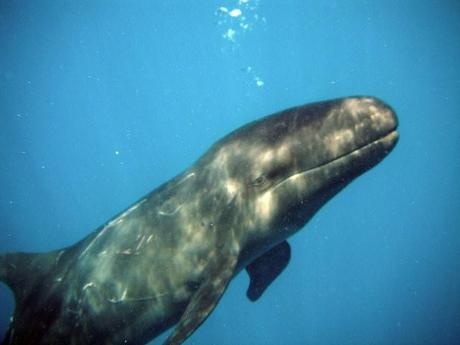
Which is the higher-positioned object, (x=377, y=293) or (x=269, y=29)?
(x=269, y=29)

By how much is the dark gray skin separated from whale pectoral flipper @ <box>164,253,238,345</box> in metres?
0.02

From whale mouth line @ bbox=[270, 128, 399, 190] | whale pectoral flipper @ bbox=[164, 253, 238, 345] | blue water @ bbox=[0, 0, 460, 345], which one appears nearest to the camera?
whale pectoral flipper @ bbox=[164, 253, 238, 345]

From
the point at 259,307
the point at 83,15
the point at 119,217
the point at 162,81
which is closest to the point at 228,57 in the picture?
the point at 162,81

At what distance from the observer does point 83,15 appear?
4212 centimetres

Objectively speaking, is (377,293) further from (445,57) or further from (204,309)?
(204,309)

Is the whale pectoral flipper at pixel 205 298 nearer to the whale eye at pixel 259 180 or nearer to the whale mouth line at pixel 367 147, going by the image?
the whale eye at pixel 259 180

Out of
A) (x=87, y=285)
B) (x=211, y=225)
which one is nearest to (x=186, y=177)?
(x=211, y=225)

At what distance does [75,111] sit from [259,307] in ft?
167

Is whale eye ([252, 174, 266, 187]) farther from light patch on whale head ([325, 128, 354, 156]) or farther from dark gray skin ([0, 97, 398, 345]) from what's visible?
light patch on whale head ([325, 128, 354, 156])

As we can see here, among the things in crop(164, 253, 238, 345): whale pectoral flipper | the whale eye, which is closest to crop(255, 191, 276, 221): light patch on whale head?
the whale eye

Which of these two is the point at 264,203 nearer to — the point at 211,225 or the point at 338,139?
the point at 211,225

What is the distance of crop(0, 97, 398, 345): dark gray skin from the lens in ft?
19.7

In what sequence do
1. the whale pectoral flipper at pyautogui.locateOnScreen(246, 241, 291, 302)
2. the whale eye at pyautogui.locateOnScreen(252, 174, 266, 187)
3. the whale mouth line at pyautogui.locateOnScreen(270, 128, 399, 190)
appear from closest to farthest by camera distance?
the whale mouth line at pyautogui.locateOnScreen(270, 128, 399, 190) → the whale eye at pyautogui.locateOnScreen(252, 174, 266, 187) → the whale pectoral flipper at pyautogui.locateOnScreen(246, 241, 291, 302)

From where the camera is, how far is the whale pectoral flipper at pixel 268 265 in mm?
8227
